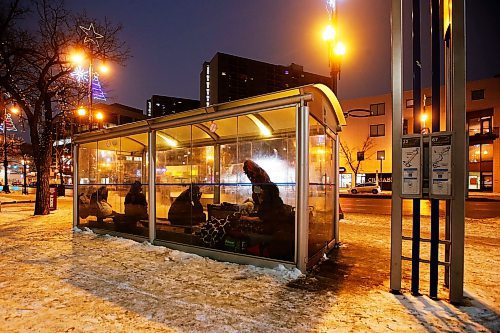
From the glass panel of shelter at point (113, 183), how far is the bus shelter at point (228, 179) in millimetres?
37

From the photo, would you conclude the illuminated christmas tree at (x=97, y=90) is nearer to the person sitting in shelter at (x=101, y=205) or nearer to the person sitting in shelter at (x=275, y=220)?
the person sitting in shelter at (x=101, y=205)

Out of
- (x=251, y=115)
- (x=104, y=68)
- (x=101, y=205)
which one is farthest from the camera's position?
(x=104, y=68)

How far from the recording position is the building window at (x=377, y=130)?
4442 cm

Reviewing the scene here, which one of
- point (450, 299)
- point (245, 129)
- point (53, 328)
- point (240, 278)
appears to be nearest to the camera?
point (53, 328)

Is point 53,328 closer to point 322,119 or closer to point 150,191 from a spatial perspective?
point 150,191

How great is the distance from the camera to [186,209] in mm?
9289

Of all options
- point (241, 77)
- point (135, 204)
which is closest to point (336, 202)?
point (135, 204)

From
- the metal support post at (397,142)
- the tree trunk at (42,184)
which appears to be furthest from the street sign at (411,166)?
the tree trunk at (42,184)

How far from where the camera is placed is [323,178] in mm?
7812

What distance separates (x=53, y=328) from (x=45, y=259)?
4040 mm

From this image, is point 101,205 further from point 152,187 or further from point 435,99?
point 435,99

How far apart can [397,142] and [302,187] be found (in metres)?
1.81

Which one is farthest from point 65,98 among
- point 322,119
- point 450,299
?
point 450,299

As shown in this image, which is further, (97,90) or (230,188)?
(97,90)
